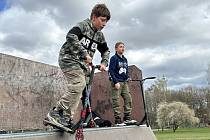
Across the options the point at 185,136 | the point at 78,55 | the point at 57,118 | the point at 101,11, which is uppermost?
the point at 101,11

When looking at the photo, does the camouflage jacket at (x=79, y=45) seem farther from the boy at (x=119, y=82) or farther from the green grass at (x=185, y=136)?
the green grass at (x=185, y=136)

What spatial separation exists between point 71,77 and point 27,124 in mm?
2715

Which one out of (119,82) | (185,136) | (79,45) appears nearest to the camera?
(79,45)

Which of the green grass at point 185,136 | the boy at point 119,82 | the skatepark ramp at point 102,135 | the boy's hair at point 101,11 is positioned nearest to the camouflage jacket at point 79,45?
the boy's hair at point 101,11

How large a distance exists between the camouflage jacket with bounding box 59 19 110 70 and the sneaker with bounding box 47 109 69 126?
606 millimetres

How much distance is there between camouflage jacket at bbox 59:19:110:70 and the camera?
172 inches

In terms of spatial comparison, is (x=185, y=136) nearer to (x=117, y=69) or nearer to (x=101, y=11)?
(x=117, y=69)

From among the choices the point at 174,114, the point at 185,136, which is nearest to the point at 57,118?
the point at 185,136

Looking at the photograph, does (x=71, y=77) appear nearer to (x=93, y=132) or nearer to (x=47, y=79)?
(x=93, y=132)

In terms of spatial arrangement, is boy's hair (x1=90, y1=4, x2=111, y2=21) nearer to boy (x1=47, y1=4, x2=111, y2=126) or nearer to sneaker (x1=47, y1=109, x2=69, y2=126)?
boy (x1=47, y1=4, x2=111, y2=126)

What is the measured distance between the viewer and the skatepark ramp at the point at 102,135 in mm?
3388

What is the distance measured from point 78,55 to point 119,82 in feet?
8.74

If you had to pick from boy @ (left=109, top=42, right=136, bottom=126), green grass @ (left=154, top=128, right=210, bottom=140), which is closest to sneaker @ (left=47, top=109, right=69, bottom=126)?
boy @ (left=109, top=42, right=136, bottom=126)

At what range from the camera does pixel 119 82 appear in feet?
22.8
